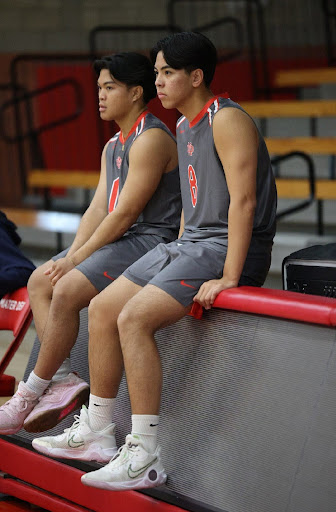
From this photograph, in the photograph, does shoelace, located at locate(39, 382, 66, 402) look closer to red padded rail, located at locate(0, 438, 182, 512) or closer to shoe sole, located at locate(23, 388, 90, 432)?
shoe sole, located at locate(23, 388, 90, 432)

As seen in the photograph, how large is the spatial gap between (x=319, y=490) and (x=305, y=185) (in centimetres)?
425

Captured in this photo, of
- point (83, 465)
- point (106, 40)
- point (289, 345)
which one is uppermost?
point (106, 40)

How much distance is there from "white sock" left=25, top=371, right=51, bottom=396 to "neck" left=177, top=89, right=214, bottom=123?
874 millimetres

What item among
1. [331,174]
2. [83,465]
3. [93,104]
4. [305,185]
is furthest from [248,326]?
[93,104]

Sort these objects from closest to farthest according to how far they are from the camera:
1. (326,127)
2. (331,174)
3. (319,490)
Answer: (319,490) < (331,174) < (326,127)

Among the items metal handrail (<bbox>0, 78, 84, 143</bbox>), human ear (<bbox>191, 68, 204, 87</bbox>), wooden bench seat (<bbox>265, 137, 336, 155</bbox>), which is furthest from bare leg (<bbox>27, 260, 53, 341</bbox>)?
metal handrail (<bbox>0, 78, 84, 143</bbox>)

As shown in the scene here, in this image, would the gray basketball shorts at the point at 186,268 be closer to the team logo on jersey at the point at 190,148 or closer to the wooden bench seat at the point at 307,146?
the team logo on jersey at the point at 190,148

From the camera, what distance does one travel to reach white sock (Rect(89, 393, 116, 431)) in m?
2.50

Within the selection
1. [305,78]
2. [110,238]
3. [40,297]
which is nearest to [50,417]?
[40,297]

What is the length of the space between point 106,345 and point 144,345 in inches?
6.4

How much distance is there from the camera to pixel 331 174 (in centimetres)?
666

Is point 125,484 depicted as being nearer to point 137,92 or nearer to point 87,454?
point 87,454

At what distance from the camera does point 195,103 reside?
258 centimetres

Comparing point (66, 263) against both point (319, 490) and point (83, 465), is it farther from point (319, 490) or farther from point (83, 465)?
point (319, 490)
